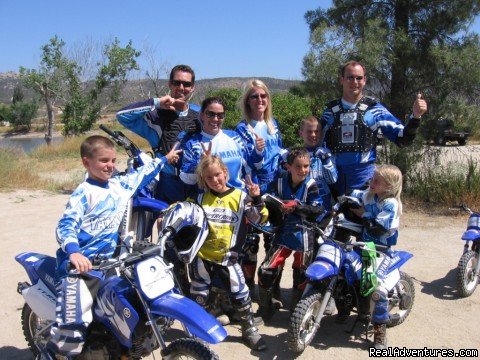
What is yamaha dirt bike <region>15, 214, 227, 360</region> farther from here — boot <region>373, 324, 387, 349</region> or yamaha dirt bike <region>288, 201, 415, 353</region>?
boot <region>373, 324, 387, 349</region>

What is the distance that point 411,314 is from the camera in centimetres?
439

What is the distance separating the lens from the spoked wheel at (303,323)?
11.4 feet


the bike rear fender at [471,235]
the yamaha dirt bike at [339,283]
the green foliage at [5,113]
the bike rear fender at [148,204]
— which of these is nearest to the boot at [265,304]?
the yamaha dirt bike at [339,283]

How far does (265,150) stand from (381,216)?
117 cm

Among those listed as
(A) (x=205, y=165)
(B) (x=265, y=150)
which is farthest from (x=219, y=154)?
(B) (x=265, y=150)

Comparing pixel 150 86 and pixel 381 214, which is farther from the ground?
pixel 150 86

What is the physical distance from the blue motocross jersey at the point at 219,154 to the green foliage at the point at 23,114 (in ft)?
196

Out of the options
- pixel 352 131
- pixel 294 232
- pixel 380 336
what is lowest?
pixel 380 336

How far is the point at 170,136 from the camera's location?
14.0 feet

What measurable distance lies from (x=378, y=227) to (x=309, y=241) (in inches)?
21.9

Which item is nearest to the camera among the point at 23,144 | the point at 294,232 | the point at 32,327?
the point at 32,327

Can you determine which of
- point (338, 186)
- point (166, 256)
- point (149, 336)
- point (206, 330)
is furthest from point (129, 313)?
point (338, 186)

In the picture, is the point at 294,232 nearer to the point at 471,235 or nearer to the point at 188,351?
the point at 188,351

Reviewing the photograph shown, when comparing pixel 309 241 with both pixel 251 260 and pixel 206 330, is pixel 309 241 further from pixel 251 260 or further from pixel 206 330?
pixel 206 330
